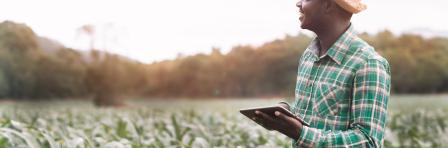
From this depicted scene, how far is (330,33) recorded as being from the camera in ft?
5.52

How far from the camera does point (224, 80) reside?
8.76 m

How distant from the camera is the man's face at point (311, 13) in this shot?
1.65m

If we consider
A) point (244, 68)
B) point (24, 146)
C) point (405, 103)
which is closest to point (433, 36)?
point (405, 103)

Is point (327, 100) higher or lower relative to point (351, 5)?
lower

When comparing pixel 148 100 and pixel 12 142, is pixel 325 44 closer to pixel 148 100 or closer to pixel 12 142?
pixel 12 142

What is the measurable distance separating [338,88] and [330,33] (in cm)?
16

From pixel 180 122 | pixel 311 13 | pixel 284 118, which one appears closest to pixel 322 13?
pixel 311 13

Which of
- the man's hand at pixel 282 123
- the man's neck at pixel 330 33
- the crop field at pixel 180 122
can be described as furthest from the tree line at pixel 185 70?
the man's hand at pixel 282 123

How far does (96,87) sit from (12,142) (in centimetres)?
779

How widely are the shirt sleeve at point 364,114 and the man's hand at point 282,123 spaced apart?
42 millimetres

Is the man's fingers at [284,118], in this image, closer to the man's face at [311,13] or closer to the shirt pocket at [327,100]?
the shirt pocket at [327,100]

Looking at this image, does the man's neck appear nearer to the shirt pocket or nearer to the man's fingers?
the shirt pocket

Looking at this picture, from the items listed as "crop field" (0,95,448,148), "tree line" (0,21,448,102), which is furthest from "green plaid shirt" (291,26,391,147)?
"tree line" (0,21,448,102)

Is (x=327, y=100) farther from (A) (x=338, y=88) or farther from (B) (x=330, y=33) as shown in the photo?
(B) (x=330, y=33)
